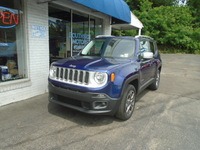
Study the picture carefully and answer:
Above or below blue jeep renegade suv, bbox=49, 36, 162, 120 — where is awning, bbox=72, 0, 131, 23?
above

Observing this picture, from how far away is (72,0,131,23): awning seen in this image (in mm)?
6148

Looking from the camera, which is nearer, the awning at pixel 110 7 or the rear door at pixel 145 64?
the rear door at pixel 145 64

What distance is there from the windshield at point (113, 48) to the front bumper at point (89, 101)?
1.43m

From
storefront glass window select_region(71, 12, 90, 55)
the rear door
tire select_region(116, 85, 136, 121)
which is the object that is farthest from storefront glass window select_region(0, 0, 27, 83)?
the rear door

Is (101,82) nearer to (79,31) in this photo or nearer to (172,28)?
(79,31)

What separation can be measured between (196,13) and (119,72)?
2944 centimetres

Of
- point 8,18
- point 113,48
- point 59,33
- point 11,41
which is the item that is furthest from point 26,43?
point 113,48

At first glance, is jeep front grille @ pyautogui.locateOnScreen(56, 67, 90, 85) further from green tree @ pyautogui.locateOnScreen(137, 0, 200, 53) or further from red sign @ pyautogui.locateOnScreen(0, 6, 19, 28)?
green tree @ pyautogui.locateOnScreen(137, 0, 200, 53)

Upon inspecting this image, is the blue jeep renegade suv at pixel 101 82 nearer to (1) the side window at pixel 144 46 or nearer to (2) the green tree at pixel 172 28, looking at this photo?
(1) the side window at pixel 144 46

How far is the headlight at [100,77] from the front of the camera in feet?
11.6

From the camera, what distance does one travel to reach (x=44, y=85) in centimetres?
604

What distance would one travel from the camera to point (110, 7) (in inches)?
299

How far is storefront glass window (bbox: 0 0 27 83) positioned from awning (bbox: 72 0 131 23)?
1.75m

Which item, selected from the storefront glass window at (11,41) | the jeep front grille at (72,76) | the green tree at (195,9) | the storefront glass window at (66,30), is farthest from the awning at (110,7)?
the green tree at (195,9)
